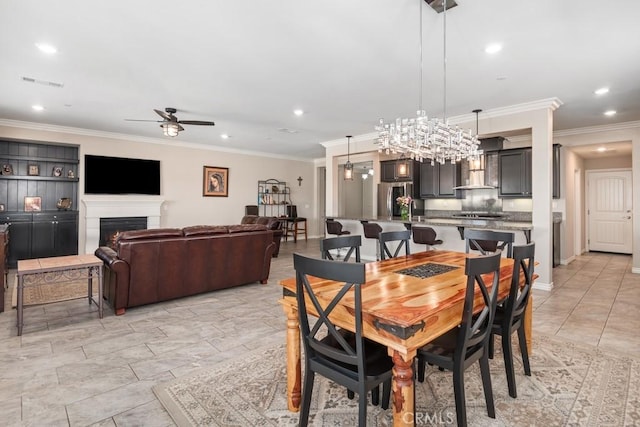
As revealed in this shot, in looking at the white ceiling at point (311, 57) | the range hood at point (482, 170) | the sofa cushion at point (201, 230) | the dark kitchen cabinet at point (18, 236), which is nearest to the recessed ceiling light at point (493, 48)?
the white ceiling at point (311, 57)

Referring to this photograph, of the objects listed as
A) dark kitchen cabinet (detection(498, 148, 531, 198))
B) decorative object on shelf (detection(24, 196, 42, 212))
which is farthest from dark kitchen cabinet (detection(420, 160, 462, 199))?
decorative object on shelf (detection(24, 196, 42, 212))

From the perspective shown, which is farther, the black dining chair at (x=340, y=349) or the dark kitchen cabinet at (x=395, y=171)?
the dark kitchen cabinet at (x=395, y=171)

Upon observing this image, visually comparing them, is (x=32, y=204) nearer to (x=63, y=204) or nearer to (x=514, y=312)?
(x=63, y=204)

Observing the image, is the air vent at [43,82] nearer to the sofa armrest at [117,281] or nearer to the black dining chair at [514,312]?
the sofa armrest at [117,281]

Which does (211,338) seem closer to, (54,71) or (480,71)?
(54,71)

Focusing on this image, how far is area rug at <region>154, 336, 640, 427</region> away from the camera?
1904 millimetres

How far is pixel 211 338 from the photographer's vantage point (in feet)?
9.98

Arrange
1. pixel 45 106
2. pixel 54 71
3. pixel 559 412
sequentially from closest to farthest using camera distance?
1. pixel 559 412
2. pixel 54 71
3. pixel 45 106

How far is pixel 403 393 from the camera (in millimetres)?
1501

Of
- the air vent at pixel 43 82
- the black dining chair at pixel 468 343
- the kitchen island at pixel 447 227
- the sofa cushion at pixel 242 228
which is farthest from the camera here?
the kitchen island at pixel 447 227

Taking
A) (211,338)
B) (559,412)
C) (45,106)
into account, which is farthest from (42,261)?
(559,412)

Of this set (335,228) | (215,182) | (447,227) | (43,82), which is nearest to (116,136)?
(215,182)

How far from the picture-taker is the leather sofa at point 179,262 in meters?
3.58

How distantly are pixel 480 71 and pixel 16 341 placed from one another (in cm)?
517
